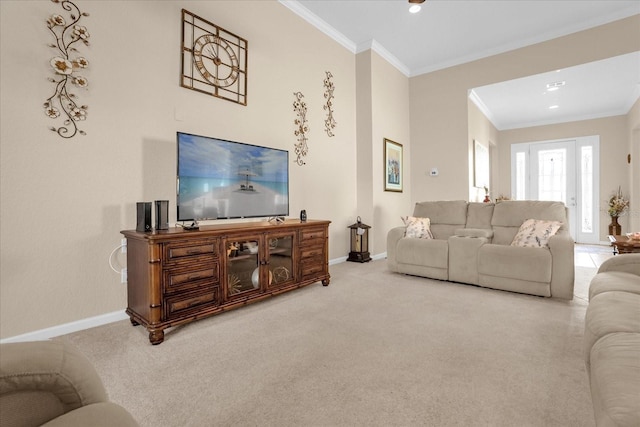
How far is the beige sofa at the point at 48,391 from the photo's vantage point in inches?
23.9

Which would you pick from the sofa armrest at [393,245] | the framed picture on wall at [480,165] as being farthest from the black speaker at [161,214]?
the framed picture on wall at [480,165]

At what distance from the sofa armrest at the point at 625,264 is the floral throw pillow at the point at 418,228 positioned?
1.86 metres

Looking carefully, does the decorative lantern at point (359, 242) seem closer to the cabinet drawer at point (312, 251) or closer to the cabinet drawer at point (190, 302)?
the cabinet drawer at point (312, 251)

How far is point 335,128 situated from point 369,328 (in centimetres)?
302

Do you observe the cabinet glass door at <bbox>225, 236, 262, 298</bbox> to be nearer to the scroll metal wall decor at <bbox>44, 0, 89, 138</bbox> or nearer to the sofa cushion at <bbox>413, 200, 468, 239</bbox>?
the scroll metal wall decor at <bbox>44, 0, 89, 138</bbox>

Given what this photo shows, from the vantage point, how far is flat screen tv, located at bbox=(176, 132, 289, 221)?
8.00 feet

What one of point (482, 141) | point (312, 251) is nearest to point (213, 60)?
point (312, 251)

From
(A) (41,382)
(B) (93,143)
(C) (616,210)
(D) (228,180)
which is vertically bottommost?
(A) (41,382)

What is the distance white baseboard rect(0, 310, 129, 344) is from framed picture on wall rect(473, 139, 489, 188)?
564 centimetres

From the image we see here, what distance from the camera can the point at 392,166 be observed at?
5.18 meters

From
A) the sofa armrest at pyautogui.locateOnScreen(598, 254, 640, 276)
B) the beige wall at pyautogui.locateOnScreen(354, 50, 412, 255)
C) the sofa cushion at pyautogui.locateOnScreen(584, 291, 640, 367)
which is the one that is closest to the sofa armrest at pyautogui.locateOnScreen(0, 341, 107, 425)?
the sofa cushion at pyautogui.locateOnScreen(584, 291, 640, 367)

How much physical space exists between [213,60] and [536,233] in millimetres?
3526

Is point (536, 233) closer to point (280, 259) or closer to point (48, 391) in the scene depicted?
point (280, 259)

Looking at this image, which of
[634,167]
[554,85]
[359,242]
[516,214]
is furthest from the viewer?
[634,167]
